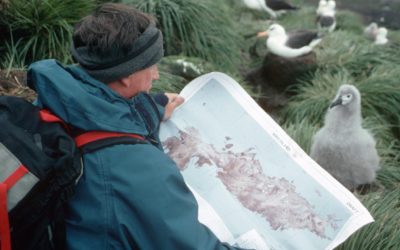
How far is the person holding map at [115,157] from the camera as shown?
1239 millimetres

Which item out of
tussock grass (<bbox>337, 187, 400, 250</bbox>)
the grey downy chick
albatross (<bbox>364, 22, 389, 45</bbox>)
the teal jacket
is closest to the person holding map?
the teal jacket

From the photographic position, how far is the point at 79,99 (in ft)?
4.09

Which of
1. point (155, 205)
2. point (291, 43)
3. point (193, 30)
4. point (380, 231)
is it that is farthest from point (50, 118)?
point (291, 43)

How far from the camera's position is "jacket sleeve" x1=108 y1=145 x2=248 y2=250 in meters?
1.24

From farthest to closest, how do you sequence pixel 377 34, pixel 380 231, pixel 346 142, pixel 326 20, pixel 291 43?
pixel 377 34
pixel 326 20
pixel 291 43
pixel 346 142
pixel 380 231

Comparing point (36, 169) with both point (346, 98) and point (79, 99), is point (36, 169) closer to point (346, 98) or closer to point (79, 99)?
point (79, 99)

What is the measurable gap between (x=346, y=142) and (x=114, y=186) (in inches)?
80.0

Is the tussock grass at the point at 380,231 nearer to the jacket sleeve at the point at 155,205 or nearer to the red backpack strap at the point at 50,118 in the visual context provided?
the jacket sleeve at the point at 155,205

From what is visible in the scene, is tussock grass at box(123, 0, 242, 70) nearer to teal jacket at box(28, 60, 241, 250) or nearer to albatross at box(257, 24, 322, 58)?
albatross at box(257, 24, 322, 58)

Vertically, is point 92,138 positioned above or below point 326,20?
above

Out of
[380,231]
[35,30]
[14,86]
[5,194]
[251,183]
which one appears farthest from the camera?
[35,30]

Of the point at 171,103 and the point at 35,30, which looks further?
the point at 35,30

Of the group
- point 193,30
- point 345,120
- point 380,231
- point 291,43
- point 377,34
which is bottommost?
point 377,34

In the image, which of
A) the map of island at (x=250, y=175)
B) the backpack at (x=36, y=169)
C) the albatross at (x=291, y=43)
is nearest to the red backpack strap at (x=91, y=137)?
the backpack at (x=36, y=169)
